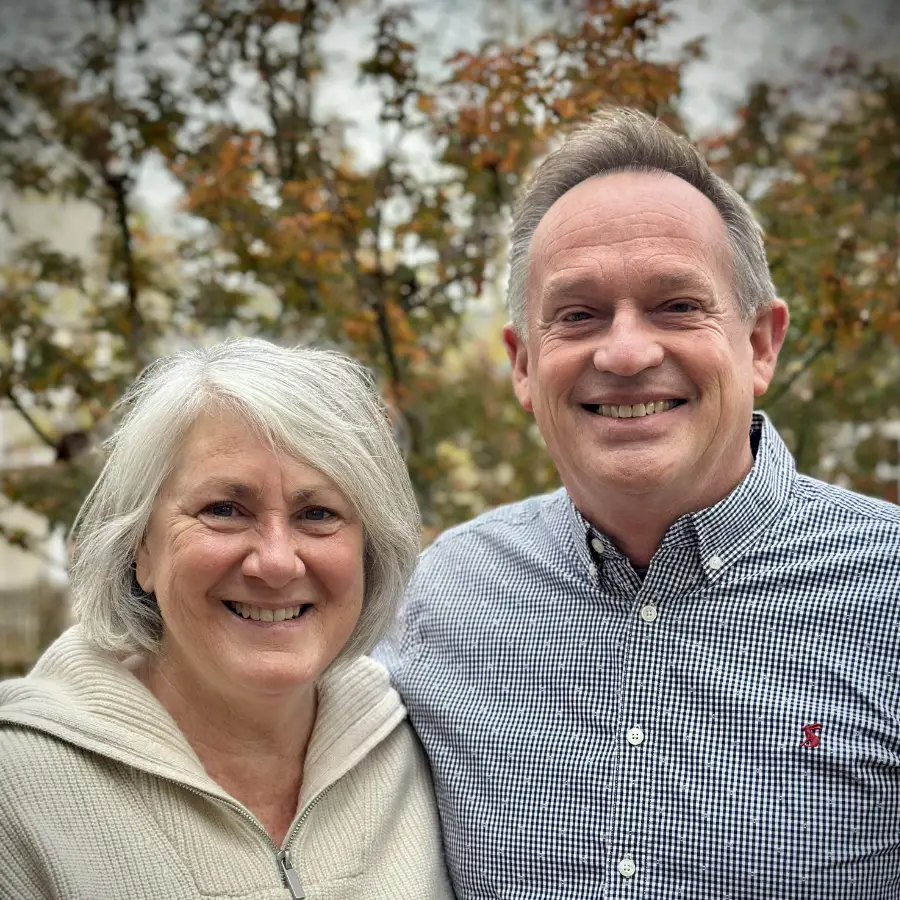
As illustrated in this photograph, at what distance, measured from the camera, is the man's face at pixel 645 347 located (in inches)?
99.7

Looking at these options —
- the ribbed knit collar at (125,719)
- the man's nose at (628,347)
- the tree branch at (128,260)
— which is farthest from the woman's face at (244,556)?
the tree branch at (128,260)

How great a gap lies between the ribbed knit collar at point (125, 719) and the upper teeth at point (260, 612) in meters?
0.25

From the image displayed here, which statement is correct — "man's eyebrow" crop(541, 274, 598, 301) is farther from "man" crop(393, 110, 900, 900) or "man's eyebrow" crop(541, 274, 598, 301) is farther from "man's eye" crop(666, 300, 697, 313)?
"man's eye" crop(666, 300, 697, 313)

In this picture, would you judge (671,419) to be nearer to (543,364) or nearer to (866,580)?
(543,364)

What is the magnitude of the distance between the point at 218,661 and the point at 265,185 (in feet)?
7.62

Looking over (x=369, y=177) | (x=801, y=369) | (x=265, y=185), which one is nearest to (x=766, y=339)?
(x=801, y=369)

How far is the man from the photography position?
2.37 m

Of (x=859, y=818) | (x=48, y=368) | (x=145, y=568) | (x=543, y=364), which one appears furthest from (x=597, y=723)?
(x=48, y=368)

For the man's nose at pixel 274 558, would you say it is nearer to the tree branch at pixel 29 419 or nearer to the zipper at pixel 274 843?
the zipper at pixel 274 843

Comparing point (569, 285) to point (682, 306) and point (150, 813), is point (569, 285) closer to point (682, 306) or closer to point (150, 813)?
point (682, 306)

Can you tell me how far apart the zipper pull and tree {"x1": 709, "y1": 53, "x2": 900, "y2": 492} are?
2.41 m

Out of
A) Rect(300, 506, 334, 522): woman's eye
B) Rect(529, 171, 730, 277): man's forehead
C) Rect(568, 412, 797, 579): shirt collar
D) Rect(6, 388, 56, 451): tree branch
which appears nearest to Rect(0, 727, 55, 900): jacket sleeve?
Rect(300, 506, 334, 522): woman's eye

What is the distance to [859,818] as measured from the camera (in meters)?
2.34

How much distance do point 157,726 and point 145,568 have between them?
0.32m
